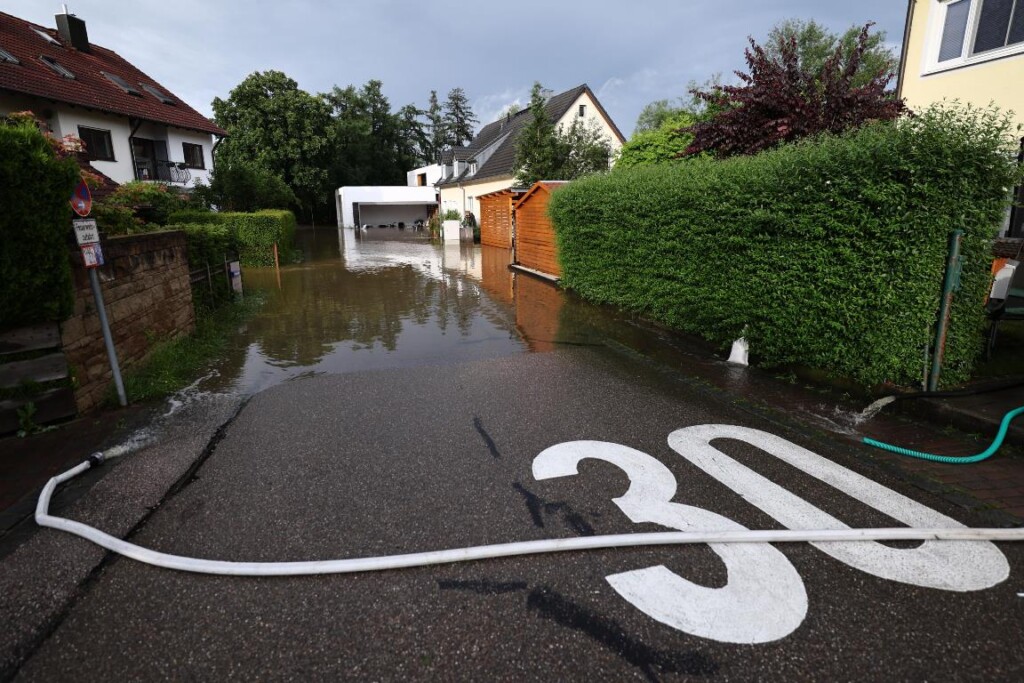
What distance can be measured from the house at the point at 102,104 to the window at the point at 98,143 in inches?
1.3

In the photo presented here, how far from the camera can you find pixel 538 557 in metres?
2.79

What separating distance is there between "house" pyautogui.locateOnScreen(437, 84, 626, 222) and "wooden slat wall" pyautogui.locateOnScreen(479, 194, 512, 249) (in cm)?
349

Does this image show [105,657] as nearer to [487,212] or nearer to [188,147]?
[487,212]

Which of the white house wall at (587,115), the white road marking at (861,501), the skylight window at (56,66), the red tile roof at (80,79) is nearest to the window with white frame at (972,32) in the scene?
the white road marking at (861,501)

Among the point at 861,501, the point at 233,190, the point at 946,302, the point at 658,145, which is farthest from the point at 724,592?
the point at 233,190

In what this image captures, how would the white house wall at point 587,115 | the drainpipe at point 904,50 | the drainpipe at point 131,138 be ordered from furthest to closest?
the white house wall at point 587,115, the drainpipe at point 131,138, the drainpipe at point 904,50

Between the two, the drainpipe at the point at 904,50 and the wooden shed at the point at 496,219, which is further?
the wooden shed at the point at 496,219

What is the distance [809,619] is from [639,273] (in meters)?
6.80

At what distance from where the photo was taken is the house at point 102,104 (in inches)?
722

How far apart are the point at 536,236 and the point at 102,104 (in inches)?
711

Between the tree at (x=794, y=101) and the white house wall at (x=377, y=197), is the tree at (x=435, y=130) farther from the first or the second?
the tree at (x=794, y=101)

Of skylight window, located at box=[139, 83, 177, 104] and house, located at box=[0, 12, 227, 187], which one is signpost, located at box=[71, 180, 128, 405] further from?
skylight window, located at box=[139, 83, 177, 104]

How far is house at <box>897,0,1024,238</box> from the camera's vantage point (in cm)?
1021

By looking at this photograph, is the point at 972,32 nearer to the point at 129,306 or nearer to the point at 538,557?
the point at 538,557
